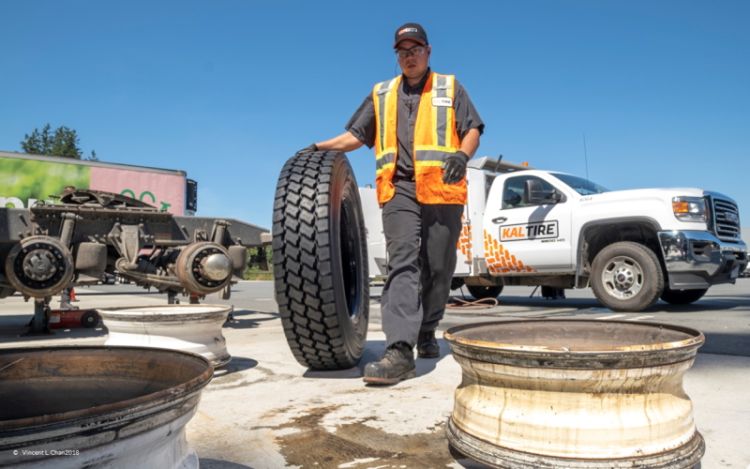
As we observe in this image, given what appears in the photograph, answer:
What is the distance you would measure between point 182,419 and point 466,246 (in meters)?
6.93

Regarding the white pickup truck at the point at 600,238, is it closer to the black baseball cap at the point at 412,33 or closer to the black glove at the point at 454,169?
the black baseball cap at the point at 412,33

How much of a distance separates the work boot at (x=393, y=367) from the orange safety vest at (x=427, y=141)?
738mm

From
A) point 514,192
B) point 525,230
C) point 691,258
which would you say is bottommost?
point 691,258

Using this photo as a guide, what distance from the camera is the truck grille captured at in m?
6.14

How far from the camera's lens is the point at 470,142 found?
265 centimetres

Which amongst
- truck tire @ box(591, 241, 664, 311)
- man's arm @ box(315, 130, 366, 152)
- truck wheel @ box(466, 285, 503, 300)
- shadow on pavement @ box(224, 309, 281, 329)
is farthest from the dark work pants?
truck wheel @ box(466, 285, 503, 300)

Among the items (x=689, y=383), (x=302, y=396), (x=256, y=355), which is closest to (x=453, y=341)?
(x=302, y=396)

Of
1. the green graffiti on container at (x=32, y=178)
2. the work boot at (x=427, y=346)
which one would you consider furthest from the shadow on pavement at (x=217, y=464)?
the green graffiti on container at (x=32, y=178)

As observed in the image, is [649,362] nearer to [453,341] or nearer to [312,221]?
[453,341]

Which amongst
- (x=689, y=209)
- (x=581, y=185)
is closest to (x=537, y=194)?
(x=581, y=185)

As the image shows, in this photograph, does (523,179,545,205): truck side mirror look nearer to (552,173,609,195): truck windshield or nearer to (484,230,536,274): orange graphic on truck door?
(552,173,609,195): truck windshield

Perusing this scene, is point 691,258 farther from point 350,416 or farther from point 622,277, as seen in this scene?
point 350,416

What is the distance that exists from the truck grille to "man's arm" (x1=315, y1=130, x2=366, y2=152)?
524cm

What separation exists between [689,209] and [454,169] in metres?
4.80
